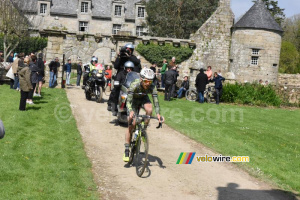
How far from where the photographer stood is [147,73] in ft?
23.8

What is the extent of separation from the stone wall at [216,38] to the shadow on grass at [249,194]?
28297mm

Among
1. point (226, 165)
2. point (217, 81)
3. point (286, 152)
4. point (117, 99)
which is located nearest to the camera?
point (226, 165)

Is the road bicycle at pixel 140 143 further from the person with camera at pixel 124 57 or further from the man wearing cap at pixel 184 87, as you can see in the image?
the man wearing cap at pixel 184 87

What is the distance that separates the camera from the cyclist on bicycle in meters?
7.27

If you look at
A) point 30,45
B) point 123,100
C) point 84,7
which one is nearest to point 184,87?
point 123,100

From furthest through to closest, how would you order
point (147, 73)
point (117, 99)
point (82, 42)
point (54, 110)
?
point (82, 42) < point (54, 110) < point (117, 99) < point (147, 73)

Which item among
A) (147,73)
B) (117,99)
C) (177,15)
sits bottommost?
(117,99)

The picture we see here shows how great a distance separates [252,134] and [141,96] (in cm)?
583

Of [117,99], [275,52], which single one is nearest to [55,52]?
[117,99]

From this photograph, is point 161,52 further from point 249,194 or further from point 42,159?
point 249,194

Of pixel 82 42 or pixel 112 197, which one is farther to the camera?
pixel 82 42

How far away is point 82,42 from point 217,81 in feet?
50.0

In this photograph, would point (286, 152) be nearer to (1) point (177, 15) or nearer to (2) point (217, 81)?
(2) point (217, 81)

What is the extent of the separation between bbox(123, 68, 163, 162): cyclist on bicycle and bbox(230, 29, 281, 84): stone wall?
93.1 ft
